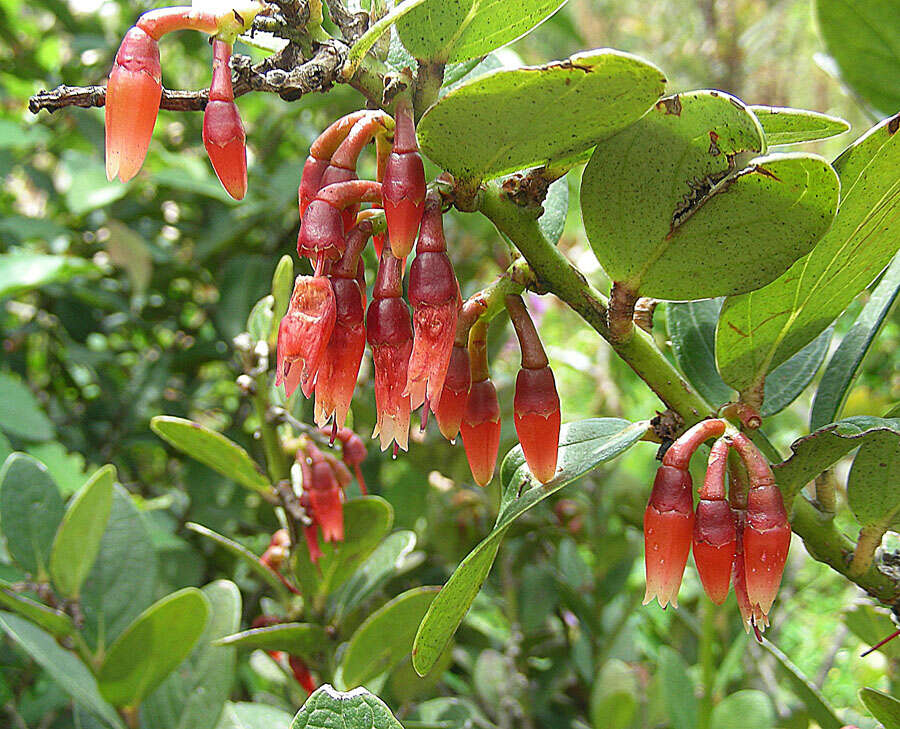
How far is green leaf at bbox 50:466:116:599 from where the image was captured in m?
0.98

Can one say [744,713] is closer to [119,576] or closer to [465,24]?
[119,576]

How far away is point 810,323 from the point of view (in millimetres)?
690

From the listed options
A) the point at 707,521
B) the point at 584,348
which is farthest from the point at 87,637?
the point at 584,348

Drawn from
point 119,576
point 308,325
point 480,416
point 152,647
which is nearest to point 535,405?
point 480,416

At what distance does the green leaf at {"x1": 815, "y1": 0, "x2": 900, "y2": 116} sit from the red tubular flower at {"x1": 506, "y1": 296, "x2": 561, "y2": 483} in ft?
1.90

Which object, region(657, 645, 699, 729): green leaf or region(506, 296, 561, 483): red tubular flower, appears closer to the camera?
region(506, 296, 561, 483): red tubular flower

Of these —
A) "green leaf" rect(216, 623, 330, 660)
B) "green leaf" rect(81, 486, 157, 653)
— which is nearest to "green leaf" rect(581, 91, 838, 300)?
"green leaf" rect(216, 623, 330, 660)

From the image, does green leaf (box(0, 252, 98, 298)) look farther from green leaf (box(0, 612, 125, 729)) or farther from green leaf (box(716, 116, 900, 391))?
green leaf (box(716, 116, 900, 391))

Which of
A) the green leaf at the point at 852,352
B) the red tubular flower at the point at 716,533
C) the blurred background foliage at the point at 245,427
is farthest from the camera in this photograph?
the blurred background foliage at the point at 245,427

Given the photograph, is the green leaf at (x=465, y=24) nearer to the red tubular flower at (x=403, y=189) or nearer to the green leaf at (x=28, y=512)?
the red tubular flower at (x=403, y=189)

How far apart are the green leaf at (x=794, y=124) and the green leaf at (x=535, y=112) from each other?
15cm

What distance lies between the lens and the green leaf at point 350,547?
0.98m

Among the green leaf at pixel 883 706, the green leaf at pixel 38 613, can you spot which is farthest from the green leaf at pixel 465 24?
the green leaf at pixel 38 613

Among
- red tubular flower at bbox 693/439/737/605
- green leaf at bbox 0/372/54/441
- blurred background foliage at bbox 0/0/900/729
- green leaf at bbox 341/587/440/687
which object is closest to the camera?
red tubular flower at bbox 693/439/737/605
